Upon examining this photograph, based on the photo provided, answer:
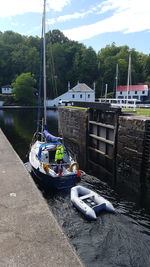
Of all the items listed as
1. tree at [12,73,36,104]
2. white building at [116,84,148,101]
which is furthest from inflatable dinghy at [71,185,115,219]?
tree at [12,73,36,104]

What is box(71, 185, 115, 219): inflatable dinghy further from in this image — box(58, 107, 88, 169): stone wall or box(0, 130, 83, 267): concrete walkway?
box(58, 107, 88, 169): stone wall

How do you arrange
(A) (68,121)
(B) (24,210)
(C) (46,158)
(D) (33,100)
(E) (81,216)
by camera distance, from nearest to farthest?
1. (B) (24,210)
2. (E) (81,216)
3. (C) (46,158)
4. (A) (68,121)
5. (D) (33,100)

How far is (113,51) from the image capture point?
101m

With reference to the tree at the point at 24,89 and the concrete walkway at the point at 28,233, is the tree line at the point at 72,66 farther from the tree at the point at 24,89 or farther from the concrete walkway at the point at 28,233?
the concrete walkway at the point at 28,233

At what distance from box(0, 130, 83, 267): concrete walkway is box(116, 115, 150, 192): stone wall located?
798cm

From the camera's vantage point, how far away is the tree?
67.9 meters

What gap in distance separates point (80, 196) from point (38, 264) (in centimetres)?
756

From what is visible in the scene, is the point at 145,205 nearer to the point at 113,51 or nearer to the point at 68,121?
the point at 68,121

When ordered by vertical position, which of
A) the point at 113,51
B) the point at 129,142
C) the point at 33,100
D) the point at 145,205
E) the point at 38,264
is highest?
the point at 113,51

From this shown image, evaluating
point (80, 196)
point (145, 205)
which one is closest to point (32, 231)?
point (80, 196)

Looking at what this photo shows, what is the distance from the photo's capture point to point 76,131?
22234mm

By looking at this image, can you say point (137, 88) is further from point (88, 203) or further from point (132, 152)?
point (88, 203)

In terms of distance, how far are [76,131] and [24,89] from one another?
5053 centimetres

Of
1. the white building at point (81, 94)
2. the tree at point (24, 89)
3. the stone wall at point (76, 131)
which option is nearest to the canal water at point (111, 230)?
the stone wall at point (76, 131)
